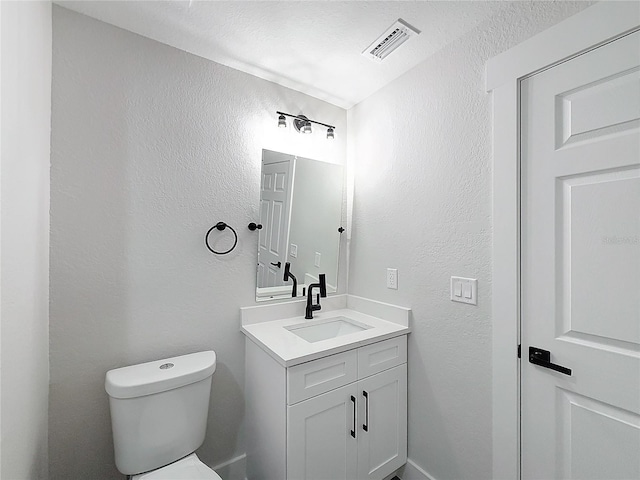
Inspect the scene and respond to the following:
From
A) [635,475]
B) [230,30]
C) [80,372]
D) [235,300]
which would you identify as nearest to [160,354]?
[80,372]

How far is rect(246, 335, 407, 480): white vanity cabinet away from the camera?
4.29 ft

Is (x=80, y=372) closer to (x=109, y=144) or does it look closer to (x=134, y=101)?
(x=109, y=144)

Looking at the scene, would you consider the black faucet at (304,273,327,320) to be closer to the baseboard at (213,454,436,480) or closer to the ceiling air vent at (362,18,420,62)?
the baseboard at (213,454,436,480)

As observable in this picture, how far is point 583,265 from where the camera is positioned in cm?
109

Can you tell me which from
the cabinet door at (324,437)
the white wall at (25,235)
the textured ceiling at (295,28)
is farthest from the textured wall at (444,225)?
the white wall at (25,235)

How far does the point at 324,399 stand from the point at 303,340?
28 cm

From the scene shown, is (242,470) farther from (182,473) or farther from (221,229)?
(221,229)

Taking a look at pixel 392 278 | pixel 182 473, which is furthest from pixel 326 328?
pixel 182 473

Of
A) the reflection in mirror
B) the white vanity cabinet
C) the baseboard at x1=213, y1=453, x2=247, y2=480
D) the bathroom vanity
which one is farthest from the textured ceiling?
the baseboard at x1=213, y1=453, x2=247, y2=480

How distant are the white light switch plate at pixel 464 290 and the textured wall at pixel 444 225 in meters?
0.03

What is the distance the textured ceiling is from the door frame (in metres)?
0.29

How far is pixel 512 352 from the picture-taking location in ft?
4.15

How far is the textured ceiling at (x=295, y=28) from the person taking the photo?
130 cm

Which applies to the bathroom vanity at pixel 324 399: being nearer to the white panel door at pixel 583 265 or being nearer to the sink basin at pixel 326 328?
the sink basin at pixel 326 328
